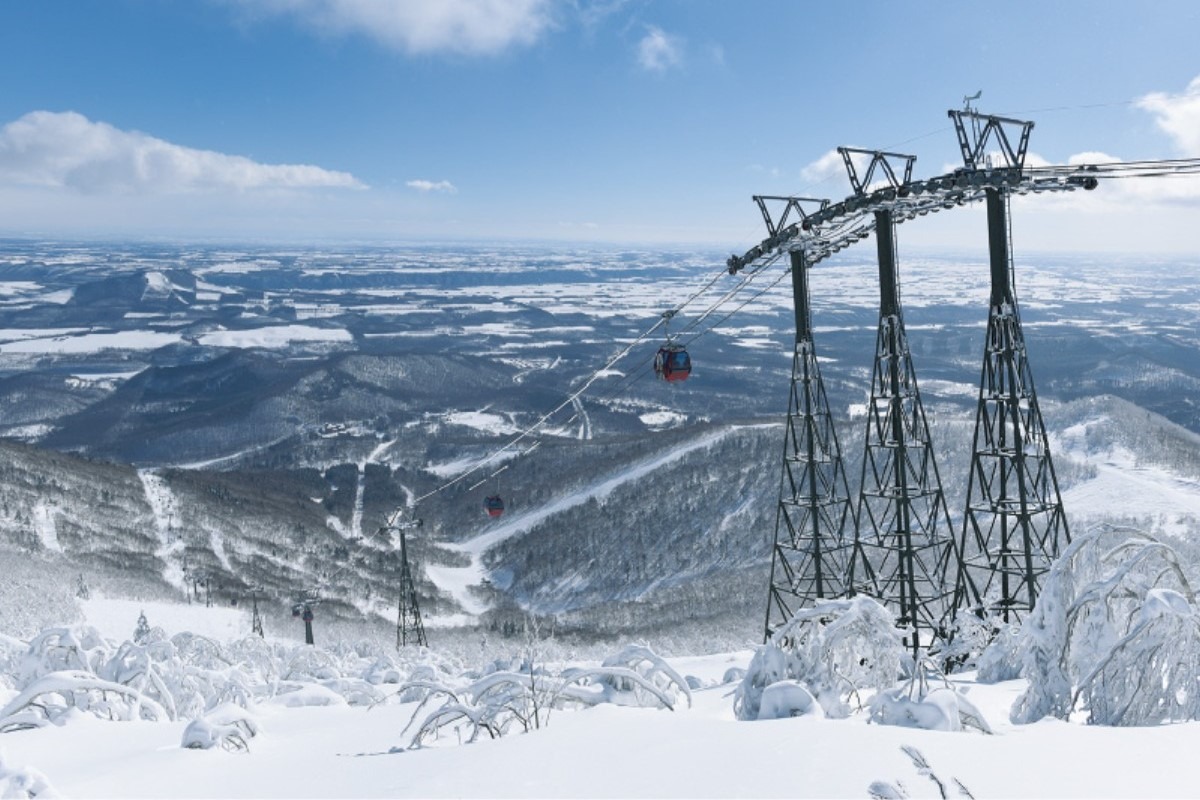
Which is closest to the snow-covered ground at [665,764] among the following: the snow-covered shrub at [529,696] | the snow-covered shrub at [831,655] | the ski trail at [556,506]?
the snow-covered shrub at [529,696]

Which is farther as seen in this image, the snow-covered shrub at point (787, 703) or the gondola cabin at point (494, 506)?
the gondola cabin at point (494, 506)

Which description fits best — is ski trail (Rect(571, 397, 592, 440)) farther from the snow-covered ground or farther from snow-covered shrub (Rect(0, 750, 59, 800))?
snow-covered shrub (Rect(0, 750, 59, 800))

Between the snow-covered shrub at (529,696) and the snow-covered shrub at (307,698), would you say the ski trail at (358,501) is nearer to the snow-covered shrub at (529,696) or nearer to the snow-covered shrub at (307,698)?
the snow-covered shrub at (307,698)

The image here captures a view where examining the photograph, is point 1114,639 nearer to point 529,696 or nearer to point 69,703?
point 529,696

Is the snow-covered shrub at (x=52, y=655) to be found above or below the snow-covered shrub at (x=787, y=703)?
below

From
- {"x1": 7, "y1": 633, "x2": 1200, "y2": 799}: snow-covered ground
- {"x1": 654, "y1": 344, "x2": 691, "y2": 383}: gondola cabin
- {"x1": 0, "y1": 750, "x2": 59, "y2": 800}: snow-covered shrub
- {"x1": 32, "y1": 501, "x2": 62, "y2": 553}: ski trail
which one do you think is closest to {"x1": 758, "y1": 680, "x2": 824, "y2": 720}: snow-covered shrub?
{"x1": 7, "y1": 633, "x2": 1200, "y2": 799}: snow-covered ground
